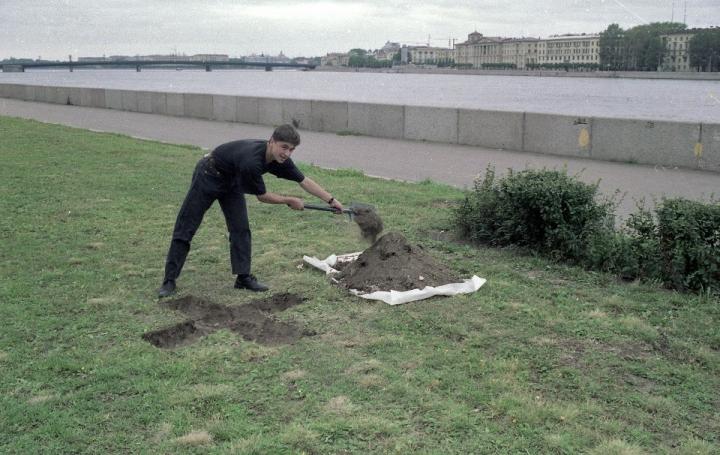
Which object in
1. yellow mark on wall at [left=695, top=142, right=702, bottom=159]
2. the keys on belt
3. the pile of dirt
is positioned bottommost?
the pile of dirt

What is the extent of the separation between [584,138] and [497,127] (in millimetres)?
2075

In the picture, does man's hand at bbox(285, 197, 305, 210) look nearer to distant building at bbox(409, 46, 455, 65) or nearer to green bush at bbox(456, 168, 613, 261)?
green bush at bbox(456, 168, 613, 261)

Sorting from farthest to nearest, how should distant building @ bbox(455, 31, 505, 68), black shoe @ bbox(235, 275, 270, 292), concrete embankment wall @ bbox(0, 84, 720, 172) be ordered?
distant building @ bbox(455, 31, 505, 68)
concrete embankment wall @ bbox(0, 84, 720, 172)
black shoe @ bbox(235, 275, 270, 292)

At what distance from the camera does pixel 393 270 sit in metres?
6.33

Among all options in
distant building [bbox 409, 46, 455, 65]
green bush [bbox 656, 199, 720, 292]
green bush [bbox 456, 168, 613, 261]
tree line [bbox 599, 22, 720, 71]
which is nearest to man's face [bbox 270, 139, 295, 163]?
green bush [bbox 456, 168, 613, 261]

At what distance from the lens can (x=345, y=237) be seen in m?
8.05

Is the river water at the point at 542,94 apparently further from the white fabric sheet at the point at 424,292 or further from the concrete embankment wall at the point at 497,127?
the white fabric sheet at the point at 424,292

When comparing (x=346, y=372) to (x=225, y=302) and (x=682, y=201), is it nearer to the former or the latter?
(x=225, y=302)

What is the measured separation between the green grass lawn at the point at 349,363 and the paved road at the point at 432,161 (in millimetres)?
2785

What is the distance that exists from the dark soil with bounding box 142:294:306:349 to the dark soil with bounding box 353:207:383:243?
1227 millimetres

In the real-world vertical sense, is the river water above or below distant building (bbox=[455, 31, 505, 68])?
below

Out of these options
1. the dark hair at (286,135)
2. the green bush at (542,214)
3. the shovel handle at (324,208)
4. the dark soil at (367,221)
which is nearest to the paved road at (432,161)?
the green bush at (542,214)

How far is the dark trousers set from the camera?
6.18 metres

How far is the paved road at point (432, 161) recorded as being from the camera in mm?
11023
